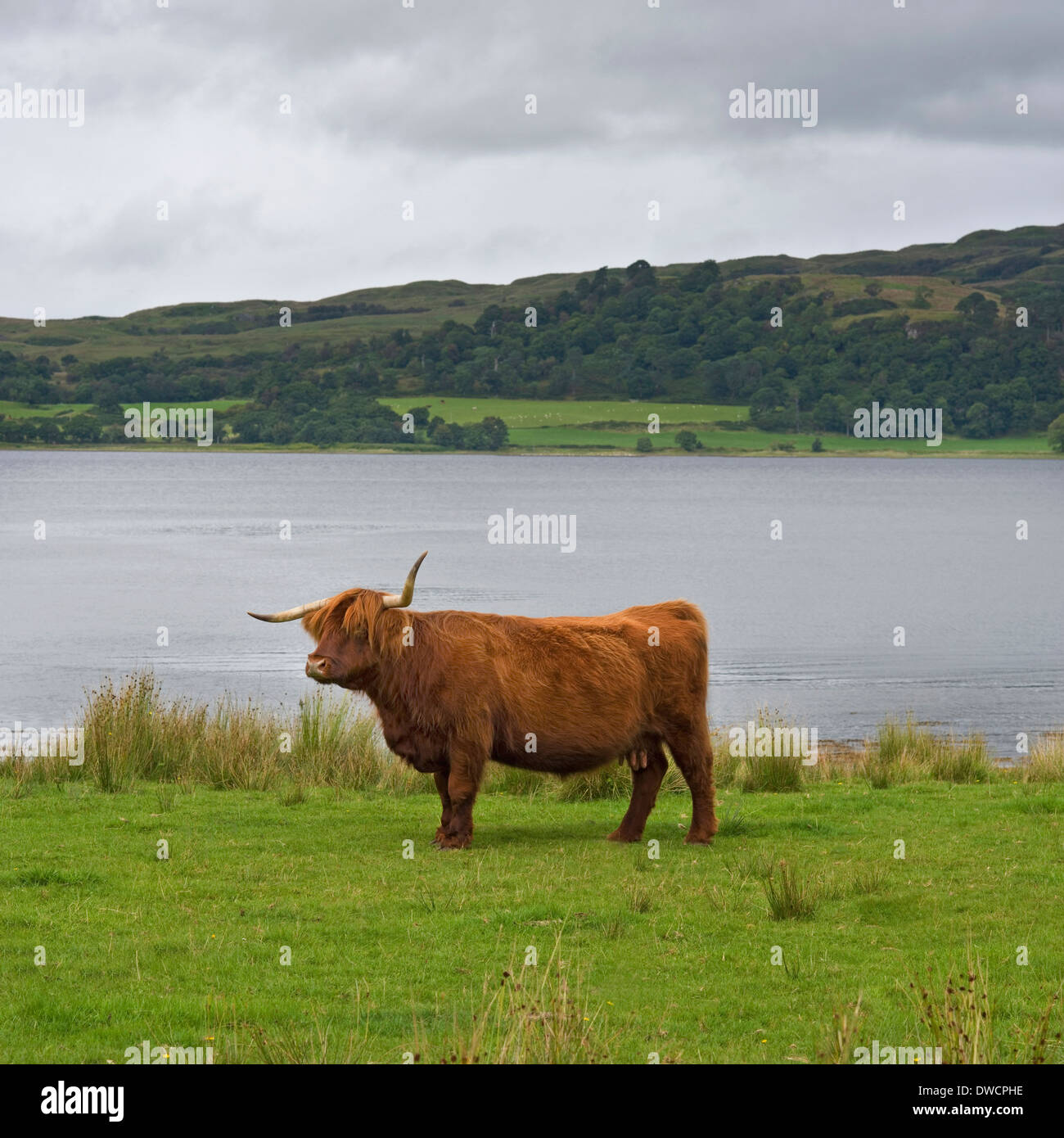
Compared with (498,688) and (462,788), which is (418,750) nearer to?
(462,788)

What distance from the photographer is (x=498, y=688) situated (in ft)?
31.2

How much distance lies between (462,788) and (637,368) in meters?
157

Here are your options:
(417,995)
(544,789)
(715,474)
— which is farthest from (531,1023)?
(715,474)

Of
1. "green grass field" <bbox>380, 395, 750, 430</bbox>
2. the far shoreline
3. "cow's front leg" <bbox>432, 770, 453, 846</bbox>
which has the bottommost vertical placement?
"cow's front leg" <bbox>432, 770, 453, 846</bbox>

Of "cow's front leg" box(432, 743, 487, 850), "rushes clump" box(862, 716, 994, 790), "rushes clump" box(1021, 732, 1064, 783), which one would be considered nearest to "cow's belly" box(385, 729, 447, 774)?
"cow's front leg" box(432, 743, 487, 850)

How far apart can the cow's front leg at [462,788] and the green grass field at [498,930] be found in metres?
0.22

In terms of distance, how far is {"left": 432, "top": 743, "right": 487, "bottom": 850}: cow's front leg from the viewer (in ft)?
31.0

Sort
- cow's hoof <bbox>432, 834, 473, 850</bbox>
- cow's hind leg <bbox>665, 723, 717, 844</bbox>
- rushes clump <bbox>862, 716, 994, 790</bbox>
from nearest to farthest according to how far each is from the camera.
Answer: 1. cow's hoof <bbox>432, 834, 473, 850</bbox>
2. cow's hind leg <bbox>665, 723, 717, 844</bbox>
3. rushes clump <bbox>862, 716, 994, 790</bbox>

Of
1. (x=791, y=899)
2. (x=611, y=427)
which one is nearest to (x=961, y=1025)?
(x=791, y=899)

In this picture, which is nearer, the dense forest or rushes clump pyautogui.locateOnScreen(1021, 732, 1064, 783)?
rushes clump pyautogui.locateOnScreen(1021, 732, 1064, 783)

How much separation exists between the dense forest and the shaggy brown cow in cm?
13793

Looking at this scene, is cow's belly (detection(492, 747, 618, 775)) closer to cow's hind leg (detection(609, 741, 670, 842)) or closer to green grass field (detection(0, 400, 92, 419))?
cow's hind leg (detection(609, 741, 670, 842))

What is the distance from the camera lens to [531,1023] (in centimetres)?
467

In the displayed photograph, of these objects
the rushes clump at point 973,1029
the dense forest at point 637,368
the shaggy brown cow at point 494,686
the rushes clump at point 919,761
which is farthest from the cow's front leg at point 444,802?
the dense forest at point 637,368
